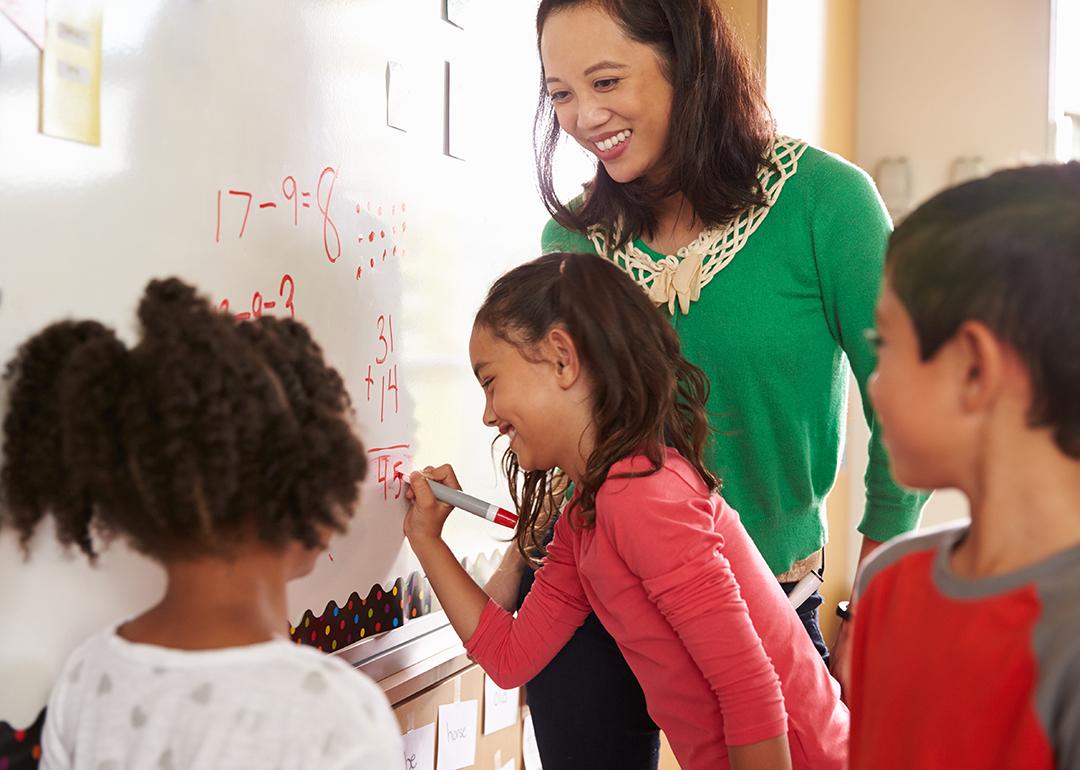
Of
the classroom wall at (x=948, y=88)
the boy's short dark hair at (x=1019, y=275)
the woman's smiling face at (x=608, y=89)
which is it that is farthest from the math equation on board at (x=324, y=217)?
the classroom wall at (x=948, y=88)

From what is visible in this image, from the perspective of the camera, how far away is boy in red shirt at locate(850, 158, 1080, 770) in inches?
26.9

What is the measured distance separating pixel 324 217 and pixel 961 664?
0.74 m

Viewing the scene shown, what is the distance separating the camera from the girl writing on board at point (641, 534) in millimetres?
1062

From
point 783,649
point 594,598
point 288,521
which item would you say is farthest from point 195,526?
point 783,649

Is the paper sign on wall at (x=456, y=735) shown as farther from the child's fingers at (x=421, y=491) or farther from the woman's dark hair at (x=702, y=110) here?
the woman's dark hair at (x=702, y=110)

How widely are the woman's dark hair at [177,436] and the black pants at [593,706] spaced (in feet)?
1.97

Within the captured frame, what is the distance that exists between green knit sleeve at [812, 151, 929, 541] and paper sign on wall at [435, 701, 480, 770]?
2.09 feet

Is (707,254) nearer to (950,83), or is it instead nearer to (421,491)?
(421,491)

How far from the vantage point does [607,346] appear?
3.86 ft

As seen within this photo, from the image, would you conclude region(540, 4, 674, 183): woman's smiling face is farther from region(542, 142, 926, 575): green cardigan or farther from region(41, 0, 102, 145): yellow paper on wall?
region(41, 0, 102, 145): yellow paper on wall

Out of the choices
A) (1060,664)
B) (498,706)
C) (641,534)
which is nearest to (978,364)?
(1060,664)

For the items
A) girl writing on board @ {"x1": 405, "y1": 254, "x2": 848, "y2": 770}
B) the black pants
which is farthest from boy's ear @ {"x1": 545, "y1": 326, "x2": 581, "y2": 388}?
the black pants

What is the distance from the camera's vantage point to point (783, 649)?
1.17 m

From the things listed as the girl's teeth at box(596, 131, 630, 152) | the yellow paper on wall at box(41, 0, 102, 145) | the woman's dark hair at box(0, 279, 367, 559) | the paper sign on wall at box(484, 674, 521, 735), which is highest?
the girl's teeth at box(596, 131, 630, 152)
